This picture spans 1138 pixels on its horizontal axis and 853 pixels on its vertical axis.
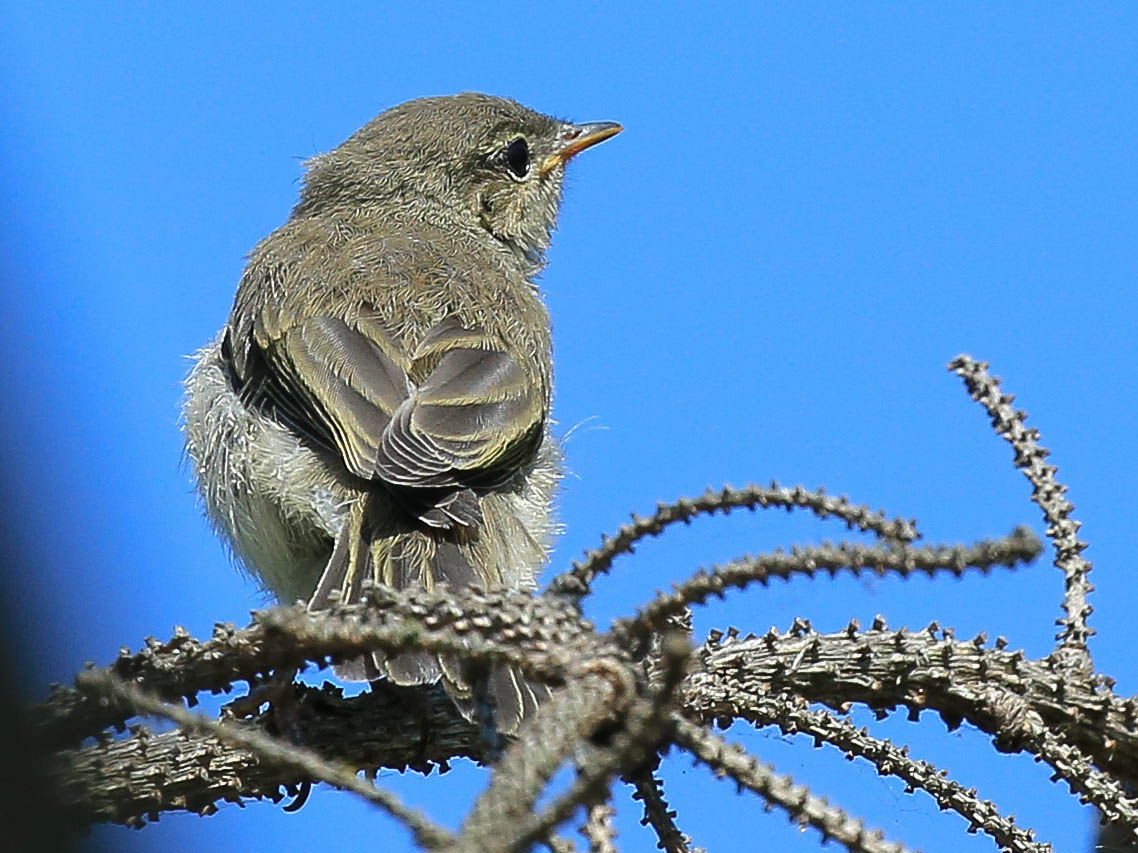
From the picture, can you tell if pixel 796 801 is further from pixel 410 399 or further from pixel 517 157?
pixel 517 157

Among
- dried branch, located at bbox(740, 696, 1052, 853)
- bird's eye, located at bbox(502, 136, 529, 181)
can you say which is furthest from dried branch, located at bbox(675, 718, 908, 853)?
bird's eye, located at bbox(502, 136, 529, 181)

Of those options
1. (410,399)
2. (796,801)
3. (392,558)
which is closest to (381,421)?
(410,399)

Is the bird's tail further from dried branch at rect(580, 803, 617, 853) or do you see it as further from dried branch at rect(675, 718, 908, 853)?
dried branch at rect(675, 718, 908, 853)

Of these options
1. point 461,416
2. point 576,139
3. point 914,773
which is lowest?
point 914,773

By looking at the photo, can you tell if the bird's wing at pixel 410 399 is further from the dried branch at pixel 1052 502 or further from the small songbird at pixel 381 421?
the dried branch at pixel 1052 502

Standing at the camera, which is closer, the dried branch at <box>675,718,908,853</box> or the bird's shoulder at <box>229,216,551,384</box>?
the dried branch at <box>675,718,908,853</box>

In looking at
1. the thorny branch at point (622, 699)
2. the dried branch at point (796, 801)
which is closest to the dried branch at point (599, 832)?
the thorny branch at point (622, 699)
